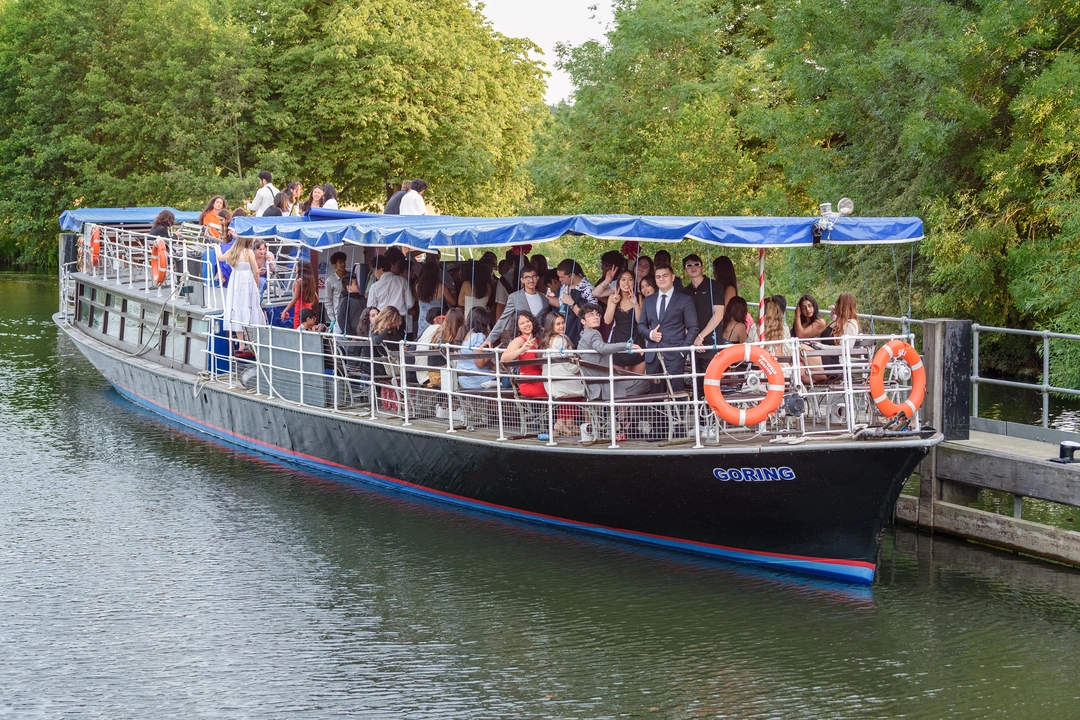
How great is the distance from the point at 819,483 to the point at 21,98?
166 ft

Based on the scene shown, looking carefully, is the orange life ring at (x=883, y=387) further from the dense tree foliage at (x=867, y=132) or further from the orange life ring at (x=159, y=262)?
the orange life ring at (x=159, y=262)

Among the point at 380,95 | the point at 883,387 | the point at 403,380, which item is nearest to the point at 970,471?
the point at 883,387

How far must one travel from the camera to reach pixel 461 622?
39.7 ft

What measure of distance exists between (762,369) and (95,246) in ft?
57.7

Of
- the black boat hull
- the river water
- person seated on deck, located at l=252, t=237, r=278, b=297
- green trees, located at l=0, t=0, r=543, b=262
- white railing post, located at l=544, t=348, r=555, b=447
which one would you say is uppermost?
green trees, located at l=0, t=0, r=543, b=262

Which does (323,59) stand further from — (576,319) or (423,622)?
(423,622)

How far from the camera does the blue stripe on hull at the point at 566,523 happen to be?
1313cm

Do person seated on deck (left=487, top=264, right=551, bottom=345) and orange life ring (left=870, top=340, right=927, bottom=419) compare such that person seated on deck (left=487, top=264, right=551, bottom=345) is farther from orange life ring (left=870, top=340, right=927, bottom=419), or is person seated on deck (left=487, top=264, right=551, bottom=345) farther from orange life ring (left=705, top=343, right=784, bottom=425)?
orange life ring (left=870, top=340, right=927, bottom=419)

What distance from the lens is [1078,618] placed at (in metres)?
12.0

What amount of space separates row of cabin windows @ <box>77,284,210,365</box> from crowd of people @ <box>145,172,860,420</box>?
15.2 feet

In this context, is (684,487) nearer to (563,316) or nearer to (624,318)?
(624,318)

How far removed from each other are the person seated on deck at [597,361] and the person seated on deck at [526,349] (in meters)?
0.60

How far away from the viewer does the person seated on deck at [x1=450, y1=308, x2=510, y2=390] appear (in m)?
15.0

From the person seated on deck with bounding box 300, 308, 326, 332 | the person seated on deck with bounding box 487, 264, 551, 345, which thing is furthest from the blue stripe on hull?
the person seated on deck with bounding box 487, 264, 551, 345
